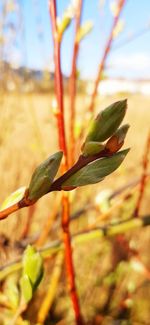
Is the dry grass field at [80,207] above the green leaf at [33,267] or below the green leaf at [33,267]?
below

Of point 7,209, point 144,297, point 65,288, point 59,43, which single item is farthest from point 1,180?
point 7,209

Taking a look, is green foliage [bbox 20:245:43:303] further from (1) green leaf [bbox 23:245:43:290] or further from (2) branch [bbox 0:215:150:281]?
(2) branch [bbox 0:215:150:281]

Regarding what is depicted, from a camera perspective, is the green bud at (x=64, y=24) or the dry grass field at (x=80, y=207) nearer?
the green bud at (x=64, y=24)

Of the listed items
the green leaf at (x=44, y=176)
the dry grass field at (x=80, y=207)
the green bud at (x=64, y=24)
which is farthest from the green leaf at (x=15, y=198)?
the dry grass field at (x=80, y=207)

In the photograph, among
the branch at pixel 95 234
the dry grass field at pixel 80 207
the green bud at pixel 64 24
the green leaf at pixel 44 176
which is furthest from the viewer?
the dry grass field at pixel 80 207

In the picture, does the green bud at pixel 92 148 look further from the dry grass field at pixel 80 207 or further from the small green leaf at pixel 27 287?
the dry grass field at pixel 80 207

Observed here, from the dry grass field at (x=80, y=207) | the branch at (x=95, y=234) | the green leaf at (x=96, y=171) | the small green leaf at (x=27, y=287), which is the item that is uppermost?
the green leaf at (x=96, y=171)

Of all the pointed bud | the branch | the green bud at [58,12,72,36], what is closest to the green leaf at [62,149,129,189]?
the pointed bud
